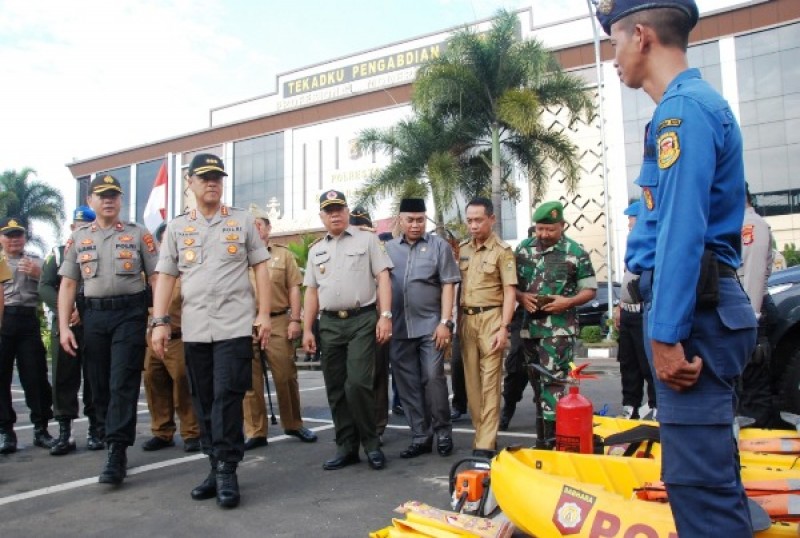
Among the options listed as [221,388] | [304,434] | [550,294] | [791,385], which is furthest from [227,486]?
[791,385]

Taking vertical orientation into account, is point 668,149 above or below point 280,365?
above

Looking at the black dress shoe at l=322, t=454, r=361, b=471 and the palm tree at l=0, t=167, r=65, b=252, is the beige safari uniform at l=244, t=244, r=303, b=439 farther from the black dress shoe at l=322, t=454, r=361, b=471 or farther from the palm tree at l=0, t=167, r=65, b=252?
the palm tree at l=0, t=167, r=65, b=252

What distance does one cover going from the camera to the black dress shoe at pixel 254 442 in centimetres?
563

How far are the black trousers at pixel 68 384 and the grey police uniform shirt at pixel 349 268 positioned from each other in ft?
7.78

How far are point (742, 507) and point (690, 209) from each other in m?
0.85

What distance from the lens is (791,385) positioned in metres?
5.17

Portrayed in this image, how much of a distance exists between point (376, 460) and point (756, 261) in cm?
A: 299

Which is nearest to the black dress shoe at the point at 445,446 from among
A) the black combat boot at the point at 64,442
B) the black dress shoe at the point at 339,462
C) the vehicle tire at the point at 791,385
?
the black dress shoe at the point at 339,462

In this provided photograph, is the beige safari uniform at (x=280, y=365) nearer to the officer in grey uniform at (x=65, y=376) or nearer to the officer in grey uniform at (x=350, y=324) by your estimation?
the officer in grey uniform at (x=350, y=324)

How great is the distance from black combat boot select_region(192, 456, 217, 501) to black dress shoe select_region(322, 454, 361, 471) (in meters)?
0.88

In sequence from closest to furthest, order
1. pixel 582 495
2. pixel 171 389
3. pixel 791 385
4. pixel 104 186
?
pixel 582 495, pixel 104 186, pixel 791 385, pixel 171 389

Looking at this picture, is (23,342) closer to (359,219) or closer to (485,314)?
(359,219)

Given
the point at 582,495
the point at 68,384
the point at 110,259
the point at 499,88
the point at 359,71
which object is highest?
the point at 359,71

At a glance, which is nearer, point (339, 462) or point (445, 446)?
point (339, 462)
